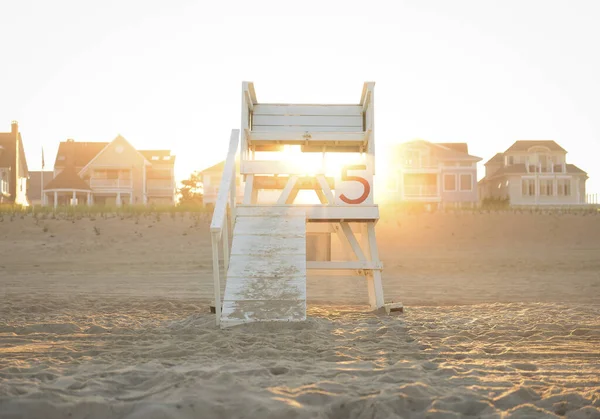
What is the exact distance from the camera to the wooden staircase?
5891 mm

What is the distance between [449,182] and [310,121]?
123ft

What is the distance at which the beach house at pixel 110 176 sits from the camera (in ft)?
137

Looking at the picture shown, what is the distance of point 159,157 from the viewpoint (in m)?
47.2

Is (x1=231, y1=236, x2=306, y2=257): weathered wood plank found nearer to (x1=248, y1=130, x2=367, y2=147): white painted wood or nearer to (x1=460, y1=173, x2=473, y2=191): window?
(x1=248, y1=130, x2=367, y2=147): white painted wood

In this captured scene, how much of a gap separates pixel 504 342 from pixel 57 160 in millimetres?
45743

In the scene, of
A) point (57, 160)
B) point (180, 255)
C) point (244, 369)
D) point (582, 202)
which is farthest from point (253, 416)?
point (582, 202)

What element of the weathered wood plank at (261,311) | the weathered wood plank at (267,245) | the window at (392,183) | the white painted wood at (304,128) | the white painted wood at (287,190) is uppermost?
the window at (392,183)

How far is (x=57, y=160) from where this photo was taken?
1820 inches

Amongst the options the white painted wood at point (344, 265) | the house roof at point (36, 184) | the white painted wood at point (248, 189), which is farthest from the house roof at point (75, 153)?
the white painted wood at point (344, 265)

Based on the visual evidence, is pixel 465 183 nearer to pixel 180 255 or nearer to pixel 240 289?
pixel 180 255

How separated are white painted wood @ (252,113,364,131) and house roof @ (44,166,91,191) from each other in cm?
3531

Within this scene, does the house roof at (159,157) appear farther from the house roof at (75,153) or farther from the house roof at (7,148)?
the house roof at (7,148)

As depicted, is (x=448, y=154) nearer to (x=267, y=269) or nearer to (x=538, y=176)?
(x=538, y=176)

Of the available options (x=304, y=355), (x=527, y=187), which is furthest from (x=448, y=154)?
(x=304, y=355)
